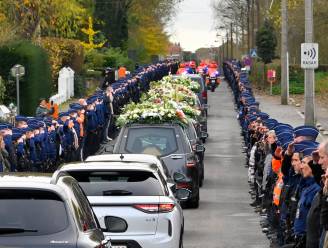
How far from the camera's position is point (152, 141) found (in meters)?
22.0

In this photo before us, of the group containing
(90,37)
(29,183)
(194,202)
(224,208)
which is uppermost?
(90,37)

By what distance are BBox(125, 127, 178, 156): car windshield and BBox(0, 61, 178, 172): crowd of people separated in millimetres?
2123

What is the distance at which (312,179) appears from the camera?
13055mm

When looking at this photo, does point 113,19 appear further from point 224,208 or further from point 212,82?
point 224,208

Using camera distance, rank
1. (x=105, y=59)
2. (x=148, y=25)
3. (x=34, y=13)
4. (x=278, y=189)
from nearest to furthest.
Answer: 1. (x=278, y=189)
2. (x=34, y=13)
3. (x=105, y=59)
4. (x=148, y=25)

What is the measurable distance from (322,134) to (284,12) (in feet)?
41.8

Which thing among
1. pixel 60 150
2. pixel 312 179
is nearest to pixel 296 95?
pixel 60 150

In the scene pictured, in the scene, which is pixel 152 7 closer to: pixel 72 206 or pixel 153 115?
pixel 153 115

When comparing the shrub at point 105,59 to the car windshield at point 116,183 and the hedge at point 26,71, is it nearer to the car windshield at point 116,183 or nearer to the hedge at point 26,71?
the hedge at point 26,71

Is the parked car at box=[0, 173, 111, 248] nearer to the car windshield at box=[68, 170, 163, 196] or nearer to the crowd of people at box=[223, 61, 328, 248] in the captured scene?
the crowd of people at box=[223, 61, 328, 248]

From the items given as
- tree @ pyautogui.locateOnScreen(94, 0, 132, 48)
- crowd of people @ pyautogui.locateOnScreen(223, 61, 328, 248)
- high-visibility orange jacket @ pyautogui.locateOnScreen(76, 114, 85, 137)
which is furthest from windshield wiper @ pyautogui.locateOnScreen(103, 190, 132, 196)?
tree @ pyautogui.locateOnScreen(94, 0, 132, 48)

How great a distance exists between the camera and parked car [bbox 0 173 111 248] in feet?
28.1

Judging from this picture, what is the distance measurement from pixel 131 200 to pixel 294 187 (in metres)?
2.49

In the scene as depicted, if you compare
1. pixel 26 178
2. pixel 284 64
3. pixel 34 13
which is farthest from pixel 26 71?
pixel 26 178
